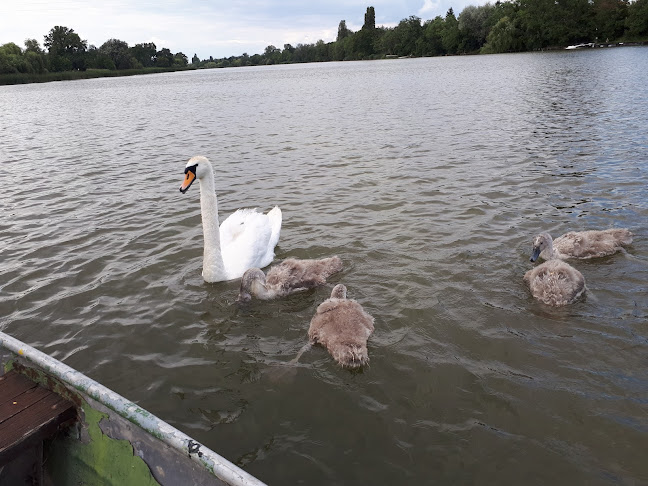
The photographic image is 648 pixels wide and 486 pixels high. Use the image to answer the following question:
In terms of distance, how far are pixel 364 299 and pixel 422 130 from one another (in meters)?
14.8

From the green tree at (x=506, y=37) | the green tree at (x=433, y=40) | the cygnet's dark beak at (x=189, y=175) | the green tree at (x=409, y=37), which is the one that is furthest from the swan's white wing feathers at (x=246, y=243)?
the green tree at (x=409, y=37)

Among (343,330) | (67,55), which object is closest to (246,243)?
(343,330)

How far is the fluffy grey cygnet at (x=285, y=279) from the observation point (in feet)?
23.5

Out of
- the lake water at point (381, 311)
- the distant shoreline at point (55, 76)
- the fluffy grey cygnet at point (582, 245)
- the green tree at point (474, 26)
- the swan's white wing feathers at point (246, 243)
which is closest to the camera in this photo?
the lake water at point (381, 311)

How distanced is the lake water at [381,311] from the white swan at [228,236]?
17.5 inches

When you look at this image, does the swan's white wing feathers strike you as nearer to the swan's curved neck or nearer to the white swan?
the white swan

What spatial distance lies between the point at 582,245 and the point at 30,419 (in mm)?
7637

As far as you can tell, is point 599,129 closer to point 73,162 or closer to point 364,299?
point 364,299

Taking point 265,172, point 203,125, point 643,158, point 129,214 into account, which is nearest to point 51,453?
Answer: point 129,214

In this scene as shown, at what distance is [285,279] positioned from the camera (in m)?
7.28

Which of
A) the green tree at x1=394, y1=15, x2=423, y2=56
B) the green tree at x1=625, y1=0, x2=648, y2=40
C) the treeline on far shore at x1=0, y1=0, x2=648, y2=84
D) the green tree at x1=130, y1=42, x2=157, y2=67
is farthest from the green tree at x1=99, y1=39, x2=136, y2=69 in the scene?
the green tree at x1=625, y1=0, x2=648, y2=40

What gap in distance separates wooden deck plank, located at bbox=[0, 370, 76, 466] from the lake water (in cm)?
138

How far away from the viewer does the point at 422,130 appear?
67.1ft

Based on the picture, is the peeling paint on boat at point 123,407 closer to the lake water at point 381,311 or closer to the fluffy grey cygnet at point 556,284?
the lake water at point 381,311
